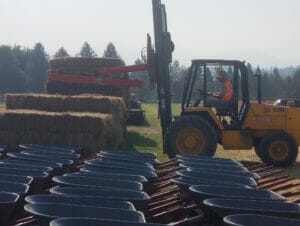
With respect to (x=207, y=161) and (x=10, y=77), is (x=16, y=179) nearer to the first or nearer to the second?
(x=207, y=161)

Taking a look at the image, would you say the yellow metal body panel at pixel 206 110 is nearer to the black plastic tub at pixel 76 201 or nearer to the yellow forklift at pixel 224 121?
the yellow forklift at pixel 224 121

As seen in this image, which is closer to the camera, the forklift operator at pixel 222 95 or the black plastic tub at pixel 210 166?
the black plastic tub at pixel 210 166

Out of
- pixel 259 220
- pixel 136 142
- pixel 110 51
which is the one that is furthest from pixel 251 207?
pixel 110 51

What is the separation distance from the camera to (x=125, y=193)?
232 inches

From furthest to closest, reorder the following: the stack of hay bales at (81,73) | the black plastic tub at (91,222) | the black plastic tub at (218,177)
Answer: the stack of hay bales at (81,73) < the black plastic tub at (218,177) < the black plastic tub at (91,222)

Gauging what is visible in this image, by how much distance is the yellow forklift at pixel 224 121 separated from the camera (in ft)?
41.2

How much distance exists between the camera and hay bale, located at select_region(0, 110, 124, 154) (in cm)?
1318

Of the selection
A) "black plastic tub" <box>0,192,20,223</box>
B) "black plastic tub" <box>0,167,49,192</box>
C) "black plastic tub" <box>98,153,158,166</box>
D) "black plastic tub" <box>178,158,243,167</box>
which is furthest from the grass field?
"black plastic tub" <box>0,192,20,223</box>

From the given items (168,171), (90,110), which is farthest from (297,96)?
(168,171)

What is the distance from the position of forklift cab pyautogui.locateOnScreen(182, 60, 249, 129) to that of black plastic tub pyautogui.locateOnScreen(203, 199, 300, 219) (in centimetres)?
717

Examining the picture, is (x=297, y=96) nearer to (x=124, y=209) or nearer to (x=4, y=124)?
(x=4, y=124)

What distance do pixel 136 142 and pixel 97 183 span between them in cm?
1098

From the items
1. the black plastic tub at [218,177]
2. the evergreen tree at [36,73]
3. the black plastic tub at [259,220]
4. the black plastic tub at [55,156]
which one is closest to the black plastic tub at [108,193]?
the black plastic tub at [259,220]

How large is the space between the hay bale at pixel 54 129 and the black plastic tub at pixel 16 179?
638 centimetres
